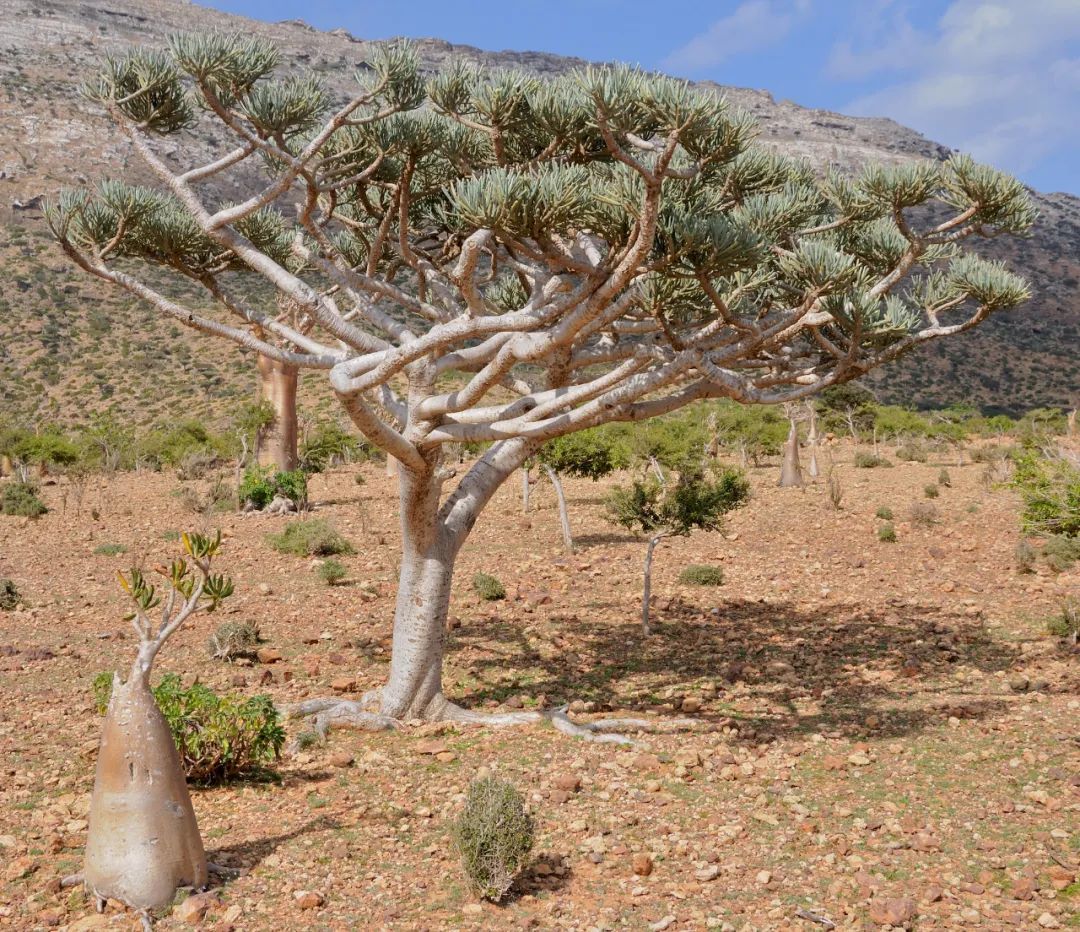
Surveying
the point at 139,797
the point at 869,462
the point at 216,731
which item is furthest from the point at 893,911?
the point at 869,462

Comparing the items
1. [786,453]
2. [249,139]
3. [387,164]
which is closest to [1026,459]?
[387,164]

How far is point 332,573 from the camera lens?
489 inches

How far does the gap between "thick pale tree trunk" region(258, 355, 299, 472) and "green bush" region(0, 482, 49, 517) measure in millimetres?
4088

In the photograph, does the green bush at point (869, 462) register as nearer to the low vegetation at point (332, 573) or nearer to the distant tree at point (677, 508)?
the distant tree at point (677, 508)

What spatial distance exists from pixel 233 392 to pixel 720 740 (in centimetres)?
3286

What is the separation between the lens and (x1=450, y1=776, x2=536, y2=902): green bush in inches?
182

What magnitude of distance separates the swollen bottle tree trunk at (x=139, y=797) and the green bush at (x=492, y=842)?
1307mm

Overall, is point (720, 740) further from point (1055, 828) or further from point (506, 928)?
point (506, 928)

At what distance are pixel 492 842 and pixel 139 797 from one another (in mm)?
1608

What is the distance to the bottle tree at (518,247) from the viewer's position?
18.0 feet

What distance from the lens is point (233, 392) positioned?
121 feet

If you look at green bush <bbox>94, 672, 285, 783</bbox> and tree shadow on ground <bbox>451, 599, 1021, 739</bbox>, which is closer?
green bush <bbox>94, 672, 285, 783</bbox>

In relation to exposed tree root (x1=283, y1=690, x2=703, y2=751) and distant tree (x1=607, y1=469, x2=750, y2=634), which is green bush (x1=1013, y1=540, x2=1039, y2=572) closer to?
distant tree (x1=607, y1=469, x2=750, y2=634)

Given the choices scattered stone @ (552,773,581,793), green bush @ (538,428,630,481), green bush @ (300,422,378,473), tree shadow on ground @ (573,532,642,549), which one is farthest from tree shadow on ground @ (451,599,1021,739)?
green bush @ (300,422,378,473)
